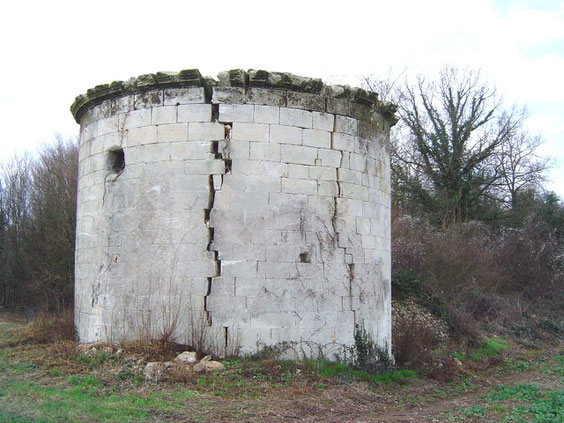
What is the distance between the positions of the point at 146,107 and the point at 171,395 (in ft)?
13.2

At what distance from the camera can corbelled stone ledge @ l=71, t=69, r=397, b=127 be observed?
7238mm

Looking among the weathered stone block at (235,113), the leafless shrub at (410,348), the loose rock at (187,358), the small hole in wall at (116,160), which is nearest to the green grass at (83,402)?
the loose rock at (187,358)

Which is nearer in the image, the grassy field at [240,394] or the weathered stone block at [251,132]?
the grassy field at [240,394]

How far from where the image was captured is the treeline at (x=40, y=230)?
17.0 meters

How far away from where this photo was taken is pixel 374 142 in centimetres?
827

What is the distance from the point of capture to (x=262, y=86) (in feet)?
24.0

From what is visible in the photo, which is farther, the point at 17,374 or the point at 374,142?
the point at 374,142

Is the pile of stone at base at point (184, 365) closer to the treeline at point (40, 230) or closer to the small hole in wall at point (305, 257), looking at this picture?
the small hole in wall at point (305, 257)

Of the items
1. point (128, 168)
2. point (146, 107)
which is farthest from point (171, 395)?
point (146, 107)

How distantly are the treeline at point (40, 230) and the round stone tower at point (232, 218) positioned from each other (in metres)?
9.29

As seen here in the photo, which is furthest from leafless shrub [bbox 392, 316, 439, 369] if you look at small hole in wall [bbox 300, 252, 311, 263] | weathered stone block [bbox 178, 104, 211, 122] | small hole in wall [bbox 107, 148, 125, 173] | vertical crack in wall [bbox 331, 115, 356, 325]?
small hole in wall [bbox 107, 148, 125, 173]

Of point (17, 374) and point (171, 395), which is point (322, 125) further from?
point (17, 374)

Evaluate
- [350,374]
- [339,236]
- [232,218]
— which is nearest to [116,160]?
[232,218]

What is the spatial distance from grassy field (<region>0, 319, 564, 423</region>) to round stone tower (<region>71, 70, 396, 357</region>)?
0.52 m
